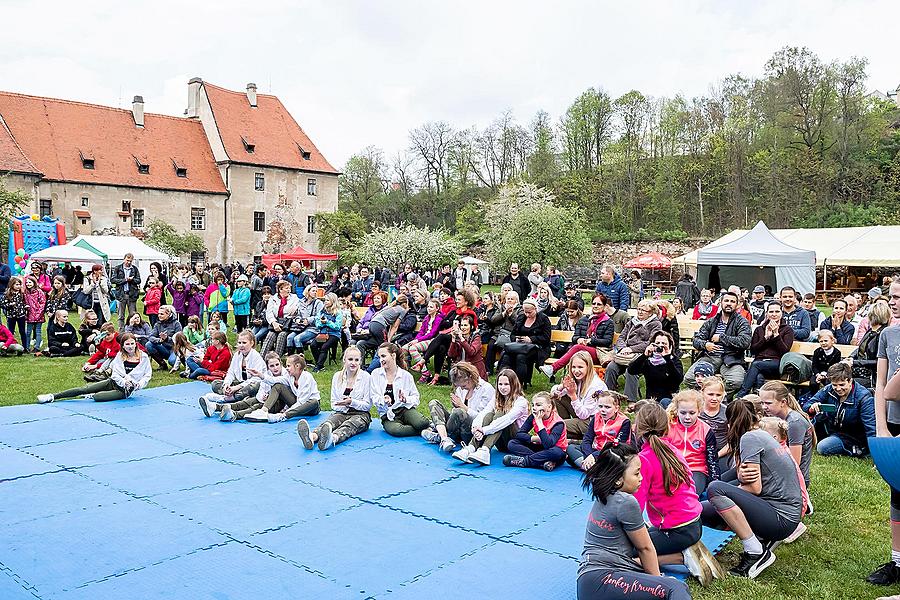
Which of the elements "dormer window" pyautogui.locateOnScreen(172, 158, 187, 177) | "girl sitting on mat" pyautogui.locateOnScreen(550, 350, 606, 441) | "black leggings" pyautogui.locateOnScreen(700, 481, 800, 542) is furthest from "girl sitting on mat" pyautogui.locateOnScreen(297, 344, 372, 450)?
"dormer window" pyautogui.locateOnScreen(172, 158, 187, 177)

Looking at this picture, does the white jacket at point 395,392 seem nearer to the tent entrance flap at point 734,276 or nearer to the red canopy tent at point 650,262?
the tent entrance flap at point 734,276

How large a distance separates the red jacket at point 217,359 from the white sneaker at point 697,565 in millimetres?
9110

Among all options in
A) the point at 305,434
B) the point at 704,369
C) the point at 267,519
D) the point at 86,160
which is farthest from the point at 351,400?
the point at 86,160

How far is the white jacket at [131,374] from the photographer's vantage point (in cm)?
1007

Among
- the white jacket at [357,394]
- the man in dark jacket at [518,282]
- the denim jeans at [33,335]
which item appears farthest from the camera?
the man in dark jacket at [518,282]

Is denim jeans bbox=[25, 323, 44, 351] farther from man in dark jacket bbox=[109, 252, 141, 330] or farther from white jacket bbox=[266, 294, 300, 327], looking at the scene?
white jacket bbox=[266, 294, 300, 327]

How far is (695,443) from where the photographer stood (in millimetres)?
5555

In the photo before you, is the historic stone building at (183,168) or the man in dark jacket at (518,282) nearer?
the man in dark jacket at (518,282)

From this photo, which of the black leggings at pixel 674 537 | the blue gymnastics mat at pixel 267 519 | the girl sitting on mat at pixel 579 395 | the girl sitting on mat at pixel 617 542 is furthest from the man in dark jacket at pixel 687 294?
the girl sitting on mat at pixel 617 542

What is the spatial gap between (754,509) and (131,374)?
8.80 m

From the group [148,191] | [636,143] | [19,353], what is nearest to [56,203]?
[148,191]

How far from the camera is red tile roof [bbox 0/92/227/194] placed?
37.4 meters

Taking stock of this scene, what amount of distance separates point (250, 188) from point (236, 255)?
14.2 feet

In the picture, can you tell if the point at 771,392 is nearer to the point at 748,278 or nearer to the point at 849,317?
the point at 849,317
